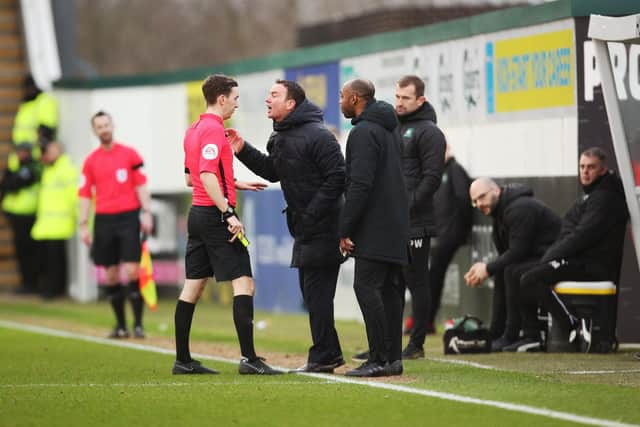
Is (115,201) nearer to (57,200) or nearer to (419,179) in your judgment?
(419,179)

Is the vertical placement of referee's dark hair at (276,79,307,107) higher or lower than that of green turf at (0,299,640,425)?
higher

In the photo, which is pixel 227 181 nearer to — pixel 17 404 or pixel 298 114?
pixel 298 114

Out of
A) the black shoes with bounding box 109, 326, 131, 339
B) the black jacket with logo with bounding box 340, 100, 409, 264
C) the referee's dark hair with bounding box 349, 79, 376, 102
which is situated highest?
the referee's dark hair with bounding box 349, 79, 376, 102

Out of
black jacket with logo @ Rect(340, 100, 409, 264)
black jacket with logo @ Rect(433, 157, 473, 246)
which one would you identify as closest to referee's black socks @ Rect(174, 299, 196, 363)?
black jacket with logo @ Rect(340, 100, 409, 264)

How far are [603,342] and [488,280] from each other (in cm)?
267

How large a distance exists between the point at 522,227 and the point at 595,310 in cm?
97

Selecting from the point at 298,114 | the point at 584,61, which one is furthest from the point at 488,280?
the point at 298,114

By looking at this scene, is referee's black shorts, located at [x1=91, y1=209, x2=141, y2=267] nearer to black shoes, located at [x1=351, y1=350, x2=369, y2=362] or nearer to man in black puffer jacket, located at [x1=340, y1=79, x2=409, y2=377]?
black shoes, located at [x1=351, y1=350, x2=369, y2=362]

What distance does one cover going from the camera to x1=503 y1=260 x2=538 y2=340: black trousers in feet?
42.3

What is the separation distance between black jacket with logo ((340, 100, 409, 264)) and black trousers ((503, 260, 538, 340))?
2.73 metres

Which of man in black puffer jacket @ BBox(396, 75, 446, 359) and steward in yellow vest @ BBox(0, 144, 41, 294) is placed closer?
man in black puffer jacket @ BBox(396, 75, 446, 359)

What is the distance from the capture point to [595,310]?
40.8 ft

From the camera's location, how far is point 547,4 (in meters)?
13.7

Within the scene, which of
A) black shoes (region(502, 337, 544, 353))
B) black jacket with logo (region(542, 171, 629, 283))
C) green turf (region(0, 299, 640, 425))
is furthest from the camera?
black shoes (region(502, 337, 544, 353))
